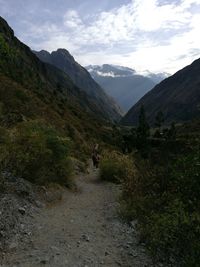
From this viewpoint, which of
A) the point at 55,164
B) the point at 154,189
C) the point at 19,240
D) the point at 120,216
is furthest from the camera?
the point at 55,164

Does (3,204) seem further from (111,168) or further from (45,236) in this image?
(111,168)

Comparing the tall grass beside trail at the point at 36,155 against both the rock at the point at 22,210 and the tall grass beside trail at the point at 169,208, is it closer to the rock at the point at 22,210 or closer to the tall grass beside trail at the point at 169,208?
the rock at the point at 22,210

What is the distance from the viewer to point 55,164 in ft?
47.8

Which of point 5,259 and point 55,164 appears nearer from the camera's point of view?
point 5,259

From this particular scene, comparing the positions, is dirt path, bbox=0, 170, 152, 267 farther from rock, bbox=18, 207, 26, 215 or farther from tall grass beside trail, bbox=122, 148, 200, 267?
tall grass beside trail, bbox=122, 148, 200, 267

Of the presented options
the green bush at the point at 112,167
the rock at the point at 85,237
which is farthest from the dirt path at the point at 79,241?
the green bush at the point at 112,167

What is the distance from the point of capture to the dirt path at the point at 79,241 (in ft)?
24.2

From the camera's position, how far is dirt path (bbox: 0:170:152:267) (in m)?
7.37

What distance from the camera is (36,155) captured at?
43.1 feet

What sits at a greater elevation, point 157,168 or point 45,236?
point 157,168

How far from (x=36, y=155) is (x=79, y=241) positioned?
523 cm

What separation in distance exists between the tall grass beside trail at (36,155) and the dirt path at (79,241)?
154 cm

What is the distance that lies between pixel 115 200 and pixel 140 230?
4885 millimetres

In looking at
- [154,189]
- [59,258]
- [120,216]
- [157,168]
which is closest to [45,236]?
[59,258]
